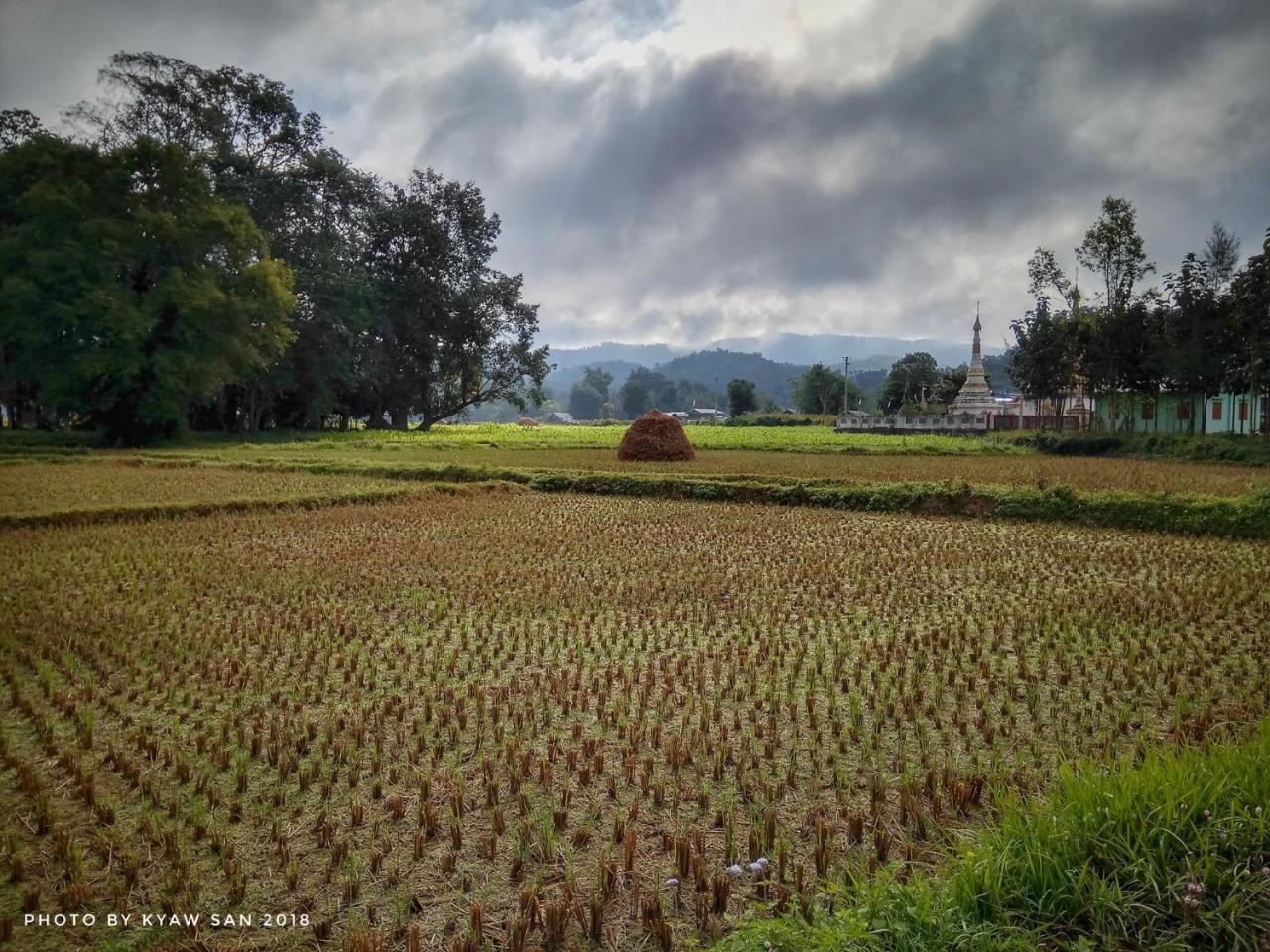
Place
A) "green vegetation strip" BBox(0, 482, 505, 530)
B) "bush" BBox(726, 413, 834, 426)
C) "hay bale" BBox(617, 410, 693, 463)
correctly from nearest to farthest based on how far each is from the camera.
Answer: "green vegetation strip" BBox(0, 482, 505, 530), "hay bale" BBox(617, 410, 693, 463), "bush" BBox(726, 413, 834, 426)

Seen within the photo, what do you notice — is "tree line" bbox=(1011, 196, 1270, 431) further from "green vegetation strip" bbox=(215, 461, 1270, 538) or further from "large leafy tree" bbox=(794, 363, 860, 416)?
"large leafy tree" bbox=(794, 363, 860, 416)

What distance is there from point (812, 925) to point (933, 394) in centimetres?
7092

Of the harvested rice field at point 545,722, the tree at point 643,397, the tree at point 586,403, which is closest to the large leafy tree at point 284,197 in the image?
the harvested rice field at point 545,722

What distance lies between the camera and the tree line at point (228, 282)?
2823 cm

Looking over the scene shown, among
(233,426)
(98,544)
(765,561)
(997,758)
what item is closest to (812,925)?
(997,758)

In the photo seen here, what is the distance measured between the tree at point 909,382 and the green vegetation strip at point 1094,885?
68.7 metres

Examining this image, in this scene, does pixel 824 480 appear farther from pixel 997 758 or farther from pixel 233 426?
pixel 233 426

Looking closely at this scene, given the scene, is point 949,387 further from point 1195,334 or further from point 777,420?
point 1195,334

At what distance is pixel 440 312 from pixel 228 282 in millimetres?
16195

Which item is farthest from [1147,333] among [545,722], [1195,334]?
[545,722]

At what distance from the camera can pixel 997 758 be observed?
4379 millimetres

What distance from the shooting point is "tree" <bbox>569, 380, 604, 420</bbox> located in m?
154

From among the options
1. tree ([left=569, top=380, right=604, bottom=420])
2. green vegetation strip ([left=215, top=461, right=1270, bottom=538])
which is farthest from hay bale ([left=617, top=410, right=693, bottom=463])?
tree ([left=569, top=380, right=604, bottom=420])

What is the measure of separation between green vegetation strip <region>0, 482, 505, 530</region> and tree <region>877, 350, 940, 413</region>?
195 feet
